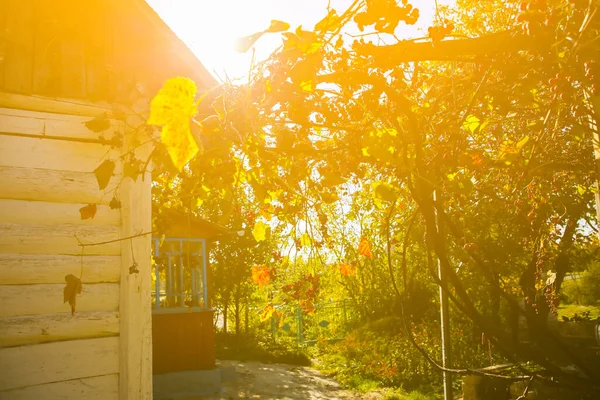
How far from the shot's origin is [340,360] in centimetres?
1356

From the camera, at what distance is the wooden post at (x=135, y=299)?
10.5 feet

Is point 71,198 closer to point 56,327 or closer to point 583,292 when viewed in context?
point 56,327

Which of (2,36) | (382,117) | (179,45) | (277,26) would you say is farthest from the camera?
(179,45)

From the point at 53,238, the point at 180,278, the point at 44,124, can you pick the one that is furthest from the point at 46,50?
the point at 180,278

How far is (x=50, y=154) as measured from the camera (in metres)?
3.22

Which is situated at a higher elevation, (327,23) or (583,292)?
(327,23)

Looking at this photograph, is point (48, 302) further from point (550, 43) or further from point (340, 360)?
point (340, 360)

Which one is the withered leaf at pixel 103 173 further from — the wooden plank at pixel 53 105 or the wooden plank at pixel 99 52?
the wooden plank at pixel 99 52

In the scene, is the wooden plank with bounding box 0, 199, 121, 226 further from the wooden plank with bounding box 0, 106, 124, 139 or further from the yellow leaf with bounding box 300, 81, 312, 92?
the yellow leaf with bounding box 300, 81, 312, 92

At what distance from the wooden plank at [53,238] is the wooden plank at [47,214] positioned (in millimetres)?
30

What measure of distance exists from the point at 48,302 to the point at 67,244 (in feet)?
1.19

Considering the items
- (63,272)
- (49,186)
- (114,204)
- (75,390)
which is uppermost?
(49,186)

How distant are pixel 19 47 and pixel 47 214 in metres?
1.00

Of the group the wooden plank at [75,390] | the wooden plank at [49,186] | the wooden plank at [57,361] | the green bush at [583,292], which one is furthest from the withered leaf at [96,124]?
the green bush at [583,292]
